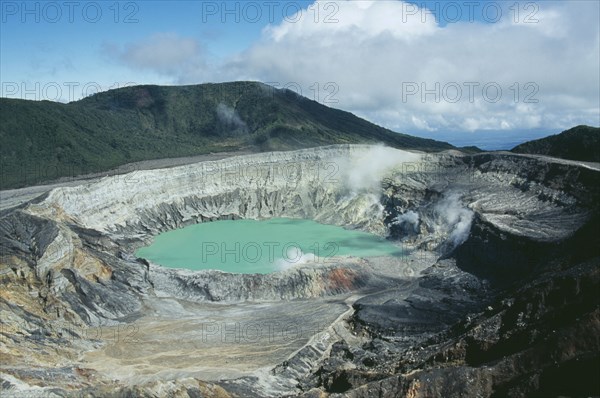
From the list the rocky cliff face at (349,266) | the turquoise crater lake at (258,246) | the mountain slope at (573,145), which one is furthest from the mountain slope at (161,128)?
the mountain slope at (573,145)

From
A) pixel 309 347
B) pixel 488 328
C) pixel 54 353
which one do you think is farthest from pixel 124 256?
pixel 488 328

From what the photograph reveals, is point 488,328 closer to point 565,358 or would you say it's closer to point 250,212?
point 565,358

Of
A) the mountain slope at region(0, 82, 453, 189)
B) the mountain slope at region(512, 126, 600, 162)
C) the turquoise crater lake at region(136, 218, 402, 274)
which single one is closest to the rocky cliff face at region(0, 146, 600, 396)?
the turquoise crater lake at region(136, 218, 402, 274)

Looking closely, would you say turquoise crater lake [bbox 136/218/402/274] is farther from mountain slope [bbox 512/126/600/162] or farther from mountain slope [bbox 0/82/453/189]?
mountain slope [bbox 512/126/600/162]

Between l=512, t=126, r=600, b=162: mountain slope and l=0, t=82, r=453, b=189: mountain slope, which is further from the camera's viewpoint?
l=0, t=82, r=453, b=189: mountain slope

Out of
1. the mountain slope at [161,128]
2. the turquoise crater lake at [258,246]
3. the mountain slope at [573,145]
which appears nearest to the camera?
the turquoise crater lake at [258,246]

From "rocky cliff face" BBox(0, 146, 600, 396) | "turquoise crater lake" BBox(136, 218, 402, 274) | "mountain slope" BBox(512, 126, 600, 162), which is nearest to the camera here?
"rocky cliff face" BBox(0, 146, 600, 396)

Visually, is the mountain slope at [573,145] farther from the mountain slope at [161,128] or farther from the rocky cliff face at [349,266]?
the mountain slope at [161,128]
